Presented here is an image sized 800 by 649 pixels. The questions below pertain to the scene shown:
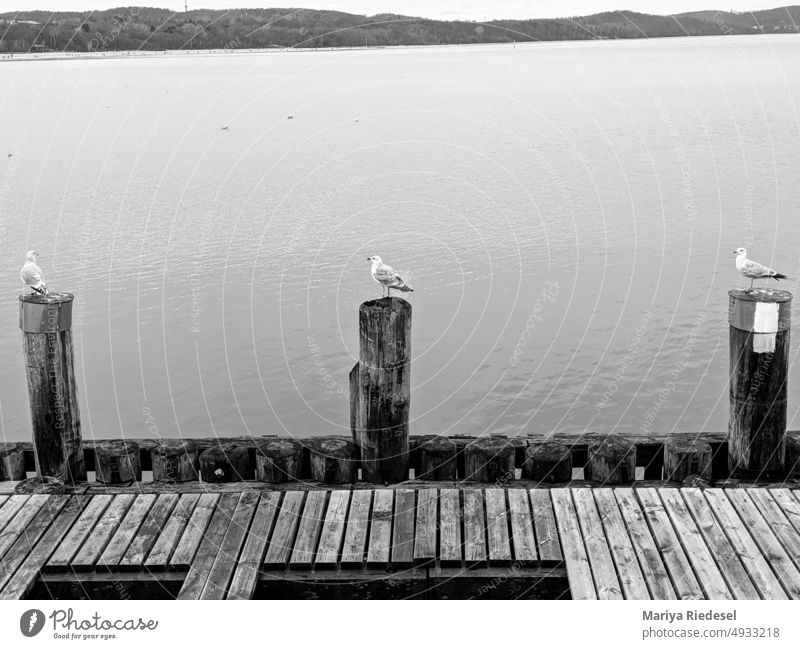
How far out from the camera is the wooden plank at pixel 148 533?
36.2 ft

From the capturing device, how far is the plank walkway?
35.0 ft

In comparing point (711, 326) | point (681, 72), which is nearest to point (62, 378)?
point (711, 326)

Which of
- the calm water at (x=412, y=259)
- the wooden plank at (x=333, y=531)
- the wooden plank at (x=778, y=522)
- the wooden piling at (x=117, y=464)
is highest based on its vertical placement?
the wooden piling at (x=117, y=464)

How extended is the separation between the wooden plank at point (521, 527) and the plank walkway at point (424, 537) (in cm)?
2

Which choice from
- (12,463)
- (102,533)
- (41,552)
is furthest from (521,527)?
(12,463)

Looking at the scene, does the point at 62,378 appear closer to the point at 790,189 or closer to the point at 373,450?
the point at 373,450

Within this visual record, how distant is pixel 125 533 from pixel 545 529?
4.71 meters

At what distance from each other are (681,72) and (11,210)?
110 meters

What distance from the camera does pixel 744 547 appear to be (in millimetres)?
11023

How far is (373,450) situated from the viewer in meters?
13.1

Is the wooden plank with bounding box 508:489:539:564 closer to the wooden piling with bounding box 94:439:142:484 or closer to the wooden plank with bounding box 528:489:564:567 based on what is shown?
the wooden plank with bounding box 528:489:564:567

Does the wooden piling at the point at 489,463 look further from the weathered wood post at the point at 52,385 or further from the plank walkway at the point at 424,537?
the weathered wood post at the point at 52,385

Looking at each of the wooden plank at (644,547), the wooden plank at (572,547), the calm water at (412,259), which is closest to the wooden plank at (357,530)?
the wooden plank at (572,547)
